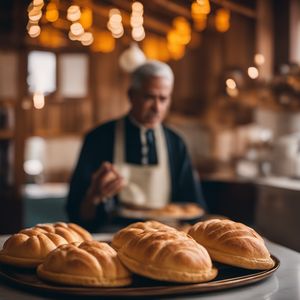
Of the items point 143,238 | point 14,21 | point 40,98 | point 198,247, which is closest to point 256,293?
point 198,247

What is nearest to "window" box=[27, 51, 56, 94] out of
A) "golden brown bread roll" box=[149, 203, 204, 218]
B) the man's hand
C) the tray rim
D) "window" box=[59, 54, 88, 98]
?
"window" box=[59, 54, 88, 98]

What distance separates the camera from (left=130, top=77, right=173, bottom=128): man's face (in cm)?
322

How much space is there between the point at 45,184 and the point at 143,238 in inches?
235

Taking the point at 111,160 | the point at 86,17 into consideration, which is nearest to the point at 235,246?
the point at 111,160

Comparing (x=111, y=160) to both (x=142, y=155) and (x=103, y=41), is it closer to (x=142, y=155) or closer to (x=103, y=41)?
(x=142, y=155)

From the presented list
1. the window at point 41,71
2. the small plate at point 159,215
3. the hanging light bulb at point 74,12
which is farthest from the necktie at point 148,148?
the window at point 41,71

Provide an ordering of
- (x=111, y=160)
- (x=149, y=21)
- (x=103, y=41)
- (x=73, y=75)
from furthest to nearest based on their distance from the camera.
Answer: (x=73, y=75)
(x=149, y=21)
(x=103, y=41)
(x=111, y=160)

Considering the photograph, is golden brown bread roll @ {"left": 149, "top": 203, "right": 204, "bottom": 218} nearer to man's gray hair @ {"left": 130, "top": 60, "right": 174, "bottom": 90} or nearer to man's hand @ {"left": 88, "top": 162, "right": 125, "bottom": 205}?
man's hand @ {"left": 88, "top": 162, "right": 125, "bottom": 205}

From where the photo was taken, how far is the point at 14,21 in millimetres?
6160

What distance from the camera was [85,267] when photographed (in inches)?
49.5

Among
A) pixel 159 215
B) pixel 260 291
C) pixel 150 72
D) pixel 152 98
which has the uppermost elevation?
pixel 150 72

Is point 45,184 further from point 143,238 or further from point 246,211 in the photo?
point 143,238

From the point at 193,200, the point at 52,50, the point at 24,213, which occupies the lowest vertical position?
the point at 24,213

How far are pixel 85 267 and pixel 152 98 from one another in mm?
2053
